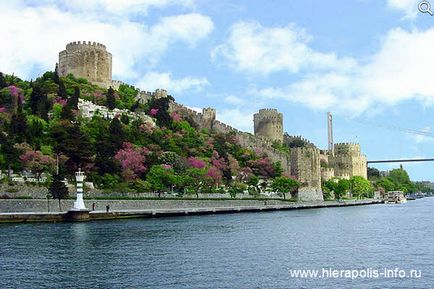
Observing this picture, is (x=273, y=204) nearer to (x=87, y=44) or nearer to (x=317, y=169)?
(x=317, y=169)

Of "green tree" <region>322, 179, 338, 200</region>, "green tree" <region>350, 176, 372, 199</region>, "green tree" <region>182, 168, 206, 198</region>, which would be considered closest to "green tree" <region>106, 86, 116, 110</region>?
"green tree" <region>182, 168, 206, 198</region>

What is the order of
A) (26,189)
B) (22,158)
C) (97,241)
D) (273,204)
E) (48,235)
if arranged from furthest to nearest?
1. (273,204)
2. (22,158)
3. (26,189)
4. (48,235)
5. (97,241)

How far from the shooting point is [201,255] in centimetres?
1988

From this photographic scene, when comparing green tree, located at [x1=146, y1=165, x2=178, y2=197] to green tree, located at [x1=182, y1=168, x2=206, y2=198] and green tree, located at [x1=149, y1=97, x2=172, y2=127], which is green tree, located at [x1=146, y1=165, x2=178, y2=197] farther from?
green tree, located at [x1=149, y1=97, x2=172, y2=127]

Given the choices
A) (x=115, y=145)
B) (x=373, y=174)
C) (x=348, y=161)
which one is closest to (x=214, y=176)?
(x=115, y=145)

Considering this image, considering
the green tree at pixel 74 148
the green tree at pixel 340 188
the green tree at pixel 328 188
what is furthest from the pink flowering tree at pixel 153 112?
the green tree at pixel 340 188

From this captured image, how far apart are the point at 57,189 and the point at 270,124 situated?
177 feet

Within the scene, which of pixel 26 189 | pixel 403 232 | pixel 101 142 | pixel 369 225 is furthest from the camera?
pixel 101 142

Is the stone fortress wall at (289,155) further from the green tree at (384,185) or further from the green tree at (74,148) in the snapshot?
the green tree at (384,185)

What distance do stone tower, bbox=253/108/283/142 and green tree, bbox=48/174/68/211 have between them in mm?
52408

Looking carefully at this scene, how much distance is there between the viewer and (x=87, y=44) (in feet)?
227

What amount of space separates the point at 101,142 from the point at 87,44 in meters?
27.6

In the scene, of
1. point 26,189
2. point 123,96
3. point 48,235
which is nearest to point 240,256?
point 48,235

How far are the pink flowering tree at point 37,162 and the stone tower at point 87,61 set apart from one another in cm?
2995
